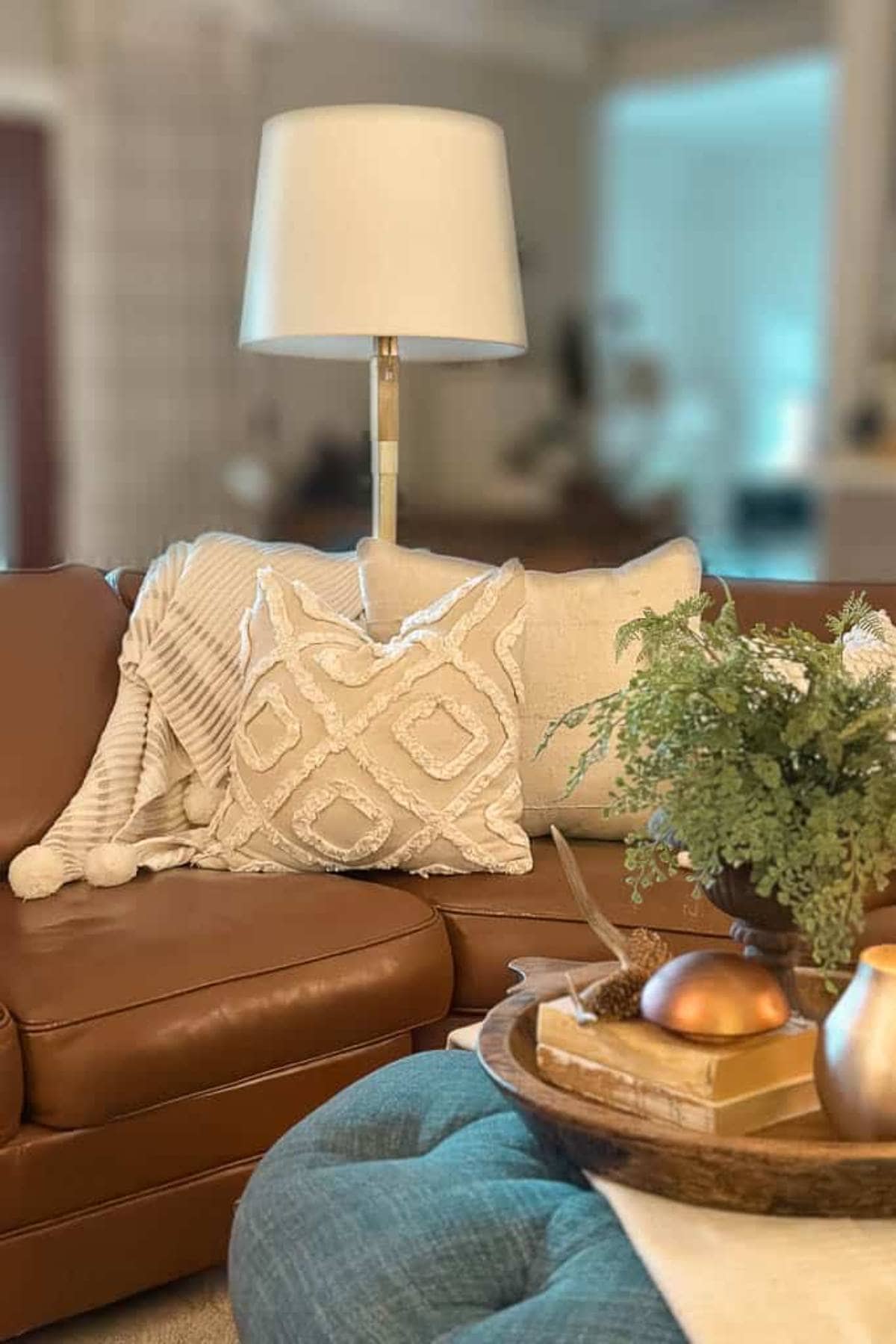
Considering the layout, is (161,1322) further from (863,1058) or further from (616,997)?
(863,1058)

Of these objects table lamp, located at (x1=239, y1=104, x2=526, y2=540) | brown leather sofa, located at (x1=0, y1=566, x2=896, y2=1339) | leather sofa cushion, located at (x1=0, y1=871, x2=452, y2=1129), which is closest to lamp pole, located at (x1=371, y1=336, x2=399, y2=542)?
table lamp, located at (x1=239, y1=104, x2=526, y2=540)

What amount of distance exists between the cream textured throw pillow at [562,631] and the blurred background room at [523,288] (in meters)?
0.28

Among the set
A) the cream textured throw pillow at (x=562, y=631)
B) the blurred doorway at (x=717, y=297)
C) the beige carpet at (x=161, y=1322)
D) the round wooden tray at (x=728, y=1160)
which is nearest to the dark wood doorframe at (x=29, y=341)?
the blurred doorway at (x=717, y=297)

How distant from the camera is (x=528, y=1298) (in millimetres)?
1082

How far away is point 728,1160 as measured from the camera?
1076mm

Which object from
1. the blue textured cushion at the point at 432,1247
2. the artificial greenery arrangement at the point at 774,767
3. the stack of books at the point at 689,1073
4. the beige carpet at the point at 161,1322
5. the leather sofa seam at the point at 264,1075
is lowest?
the beige carpet at the point at 161,1322

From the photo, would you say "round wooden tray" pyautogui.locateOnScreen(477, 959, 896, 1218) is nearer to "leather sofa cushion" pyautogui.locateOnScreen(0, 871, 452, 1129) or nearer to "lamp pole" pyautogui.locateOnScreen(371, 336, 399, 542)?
"leather sofa cushion" pyautogui.locateOnScreen(0, 871, 452, 1129)

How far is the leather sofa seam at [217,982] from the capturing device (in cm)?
159

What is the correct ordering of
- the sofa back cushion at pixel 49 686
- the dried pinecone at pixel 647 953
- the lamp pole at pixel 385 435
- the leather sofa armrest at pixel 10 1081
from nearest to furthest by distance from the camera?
the dried pinecone at pixel 647 953
the leather sofa armrest at pixel 10 1081
the sofa back cushion at pixel 49 686
the lamp pole at pixel 385 435

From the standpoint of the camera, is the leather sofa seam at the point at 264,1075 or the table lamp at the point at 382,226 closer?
the leather sofa seam at the point at 264,1075

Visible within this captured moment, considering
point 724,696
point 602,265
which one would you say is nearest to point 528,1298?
point 724,696

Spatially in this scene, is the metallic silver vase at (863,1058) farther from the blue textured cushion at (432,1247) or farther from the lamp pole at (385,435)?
the lamp pole at (385,435)

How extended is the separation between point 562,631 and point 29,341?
123 inches

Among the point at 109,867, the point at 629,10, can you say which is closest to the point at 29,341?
the point at 629,10
